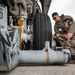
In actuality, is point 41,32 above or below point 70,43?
above

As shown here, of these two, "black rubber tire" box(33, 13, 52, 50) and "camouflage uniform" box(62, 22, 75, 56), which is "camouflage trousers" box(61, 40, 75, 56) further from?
"black rubber tire" box(33, 13, 52, 50)

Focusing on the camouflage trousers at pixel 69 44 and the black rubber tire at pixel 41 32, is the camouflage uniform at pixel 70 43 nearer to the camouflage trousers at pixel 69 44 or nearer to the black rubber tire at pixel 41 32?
the camouflage trousers at pixel 69 44

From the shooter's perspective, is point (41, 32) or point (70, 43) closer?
point (41, 32)

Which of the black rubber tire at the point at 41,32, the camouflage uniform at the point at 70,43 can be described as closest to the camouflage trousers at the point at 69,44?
the camouflage uniform at the point at 70,43

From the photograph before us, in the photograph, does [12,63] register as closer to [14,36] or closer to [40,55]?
[14,36]

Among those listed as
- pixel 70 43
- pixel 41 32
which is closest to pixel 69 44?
pixel 70 43

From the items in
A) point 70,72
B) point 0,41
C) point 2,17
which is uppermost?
point 2,17

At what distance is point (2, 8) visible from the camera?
3408mm

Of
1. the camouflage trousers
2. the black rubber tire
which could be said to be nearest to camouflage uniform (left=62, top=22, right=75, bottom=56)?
the camouflage trousers

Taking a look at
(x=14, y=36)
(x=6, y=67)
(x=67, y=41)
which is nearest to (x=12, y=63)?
(x=6, y=67)

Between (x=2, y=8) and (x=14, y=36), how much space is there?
358 millimetres

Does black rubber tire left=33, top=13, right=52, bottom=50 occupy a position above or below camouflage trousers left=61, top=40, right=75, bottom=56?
above

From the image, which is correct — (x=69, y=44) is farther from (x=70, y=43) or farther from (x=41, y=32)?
(x=41, y=32)

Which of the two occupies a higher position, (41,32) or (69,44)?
(41,32)
